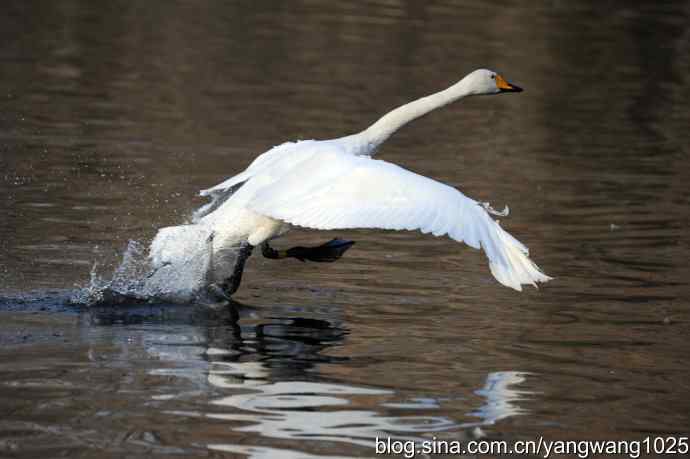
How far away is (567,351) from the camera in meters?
8.09

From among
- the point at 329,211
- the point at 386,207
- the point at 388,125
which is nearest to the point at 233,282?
the point at 329,211

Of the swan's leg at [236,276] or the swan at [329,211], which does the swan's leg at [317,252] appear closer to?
the swan at [329,211]

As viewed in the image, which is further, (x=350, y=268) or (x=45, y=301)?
(x=350, y=268)

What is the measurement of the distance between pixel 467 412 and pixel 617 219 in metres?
5.67

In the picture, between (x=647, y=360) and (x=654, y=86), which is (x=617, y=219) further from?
(x=654, y=86)

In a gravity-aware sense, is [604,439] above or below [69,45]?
below

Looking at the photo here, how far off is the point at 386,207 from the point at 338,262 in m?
2.63

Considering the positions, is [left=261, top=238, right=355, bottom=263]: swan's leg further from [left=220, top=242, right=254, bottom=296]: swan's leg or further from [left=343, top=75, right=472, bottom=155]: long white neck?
[left=343, top=75, right=472, bottom=155]: long white neck

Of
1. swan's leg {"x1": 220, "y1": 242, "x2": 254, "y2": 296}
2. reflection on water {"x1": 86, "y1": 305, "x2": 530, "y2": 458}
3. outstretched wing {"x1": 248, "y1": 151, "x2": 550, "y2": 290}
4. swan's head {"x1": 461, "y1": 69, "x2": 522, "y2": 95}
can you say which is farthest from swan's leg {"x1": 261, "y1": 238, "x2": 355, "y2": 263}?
swan's head {"x1": 461, "y1": 69, "x2": 522, "y2": 95}

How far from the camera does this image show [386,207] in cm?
783

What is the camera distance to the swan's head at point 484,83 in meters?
10.3

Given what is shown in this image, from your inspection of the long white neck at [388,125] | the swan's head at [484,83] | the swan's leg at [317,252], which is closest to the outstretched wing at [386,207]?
the long white neck at [388,125]

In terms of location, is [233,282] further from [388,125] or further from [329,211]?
[388,125]

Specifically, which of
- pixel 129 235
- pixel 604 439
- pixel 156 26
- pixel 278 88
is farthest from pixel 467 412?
pixel 156 26
